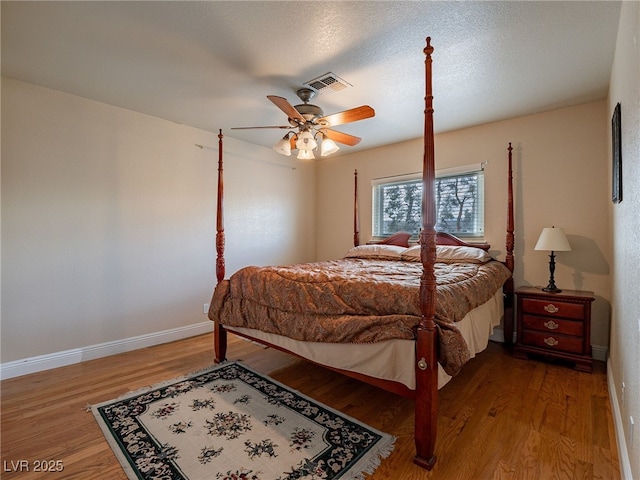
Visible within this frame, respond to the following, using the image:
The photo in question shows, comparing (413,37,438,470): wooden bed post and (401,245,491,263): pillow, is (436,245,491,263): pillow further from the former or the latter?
(413,37,438,470): wooden bed post

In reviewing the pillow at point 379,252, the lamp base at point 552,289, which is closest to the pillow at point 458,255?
the pillow at point 379,252

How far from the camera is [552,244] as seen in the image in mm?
2824

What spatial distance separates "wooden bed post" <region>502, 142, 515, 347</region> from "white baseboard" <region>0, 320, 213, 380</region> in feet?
11.4

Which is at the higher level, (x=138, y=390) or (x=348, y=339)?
(x=348, y=339)

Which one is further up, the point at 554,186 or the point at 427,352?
the point at 554,186

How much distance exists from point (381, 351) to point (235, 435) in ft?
3.24

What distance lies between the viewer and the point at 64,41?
6.87ft

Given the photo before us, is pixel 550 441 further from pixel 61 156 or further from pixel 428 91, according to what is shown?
pixel 61 156

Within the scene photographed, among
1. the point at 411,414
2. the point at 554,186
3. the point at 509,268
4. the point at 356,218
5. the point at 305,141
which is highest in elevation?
the point at 305,141

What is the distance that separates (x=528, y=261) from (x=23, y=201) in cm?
482

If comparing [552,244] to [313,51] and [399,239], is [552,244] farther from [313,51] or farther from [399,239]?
[313,51]

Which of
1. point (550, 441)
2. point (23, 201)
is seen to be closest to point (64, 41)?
point (23, 201)

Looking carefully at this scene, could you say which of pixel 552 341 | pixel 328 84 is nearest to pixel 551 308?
pixel 552 341

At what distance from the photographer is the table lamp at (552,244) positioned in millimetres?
2807
